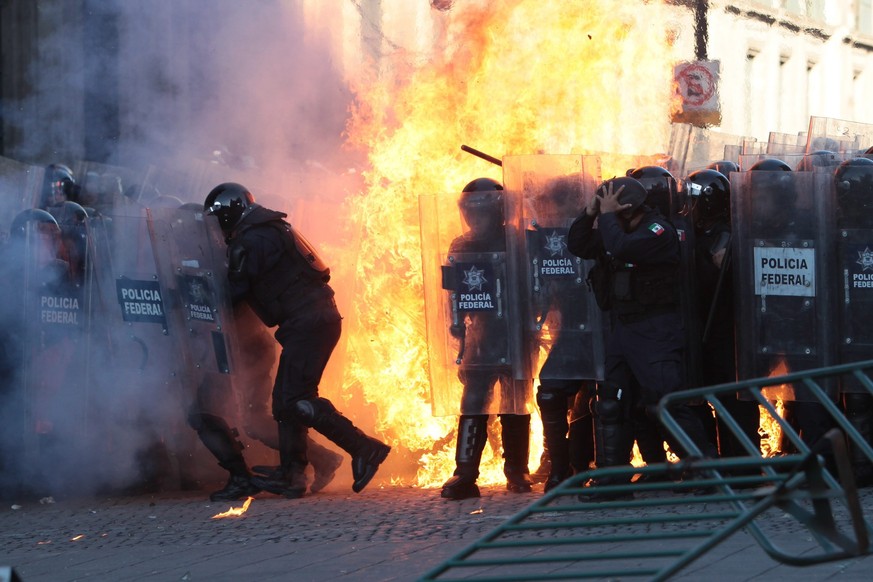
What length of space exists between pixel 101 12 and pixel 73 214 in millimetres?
7577

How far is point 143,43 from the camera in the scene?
15.0 m

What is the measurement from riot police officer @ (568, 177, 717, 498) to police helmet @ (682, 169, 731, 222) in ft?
2.25

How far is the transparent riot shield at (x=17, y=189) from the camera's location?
938 cm

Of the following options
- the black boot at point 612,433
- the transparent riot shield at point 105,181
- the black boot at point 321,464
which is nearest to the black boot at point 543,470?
the black boot at point 612,433

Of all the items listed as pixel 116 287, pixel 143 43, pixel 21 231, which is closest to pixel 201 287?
pixel 116 287

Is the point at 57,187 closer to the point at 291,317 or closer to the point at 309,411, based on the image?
the point at 291,317

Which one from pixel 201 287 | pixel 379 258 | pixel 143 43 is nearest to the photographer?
pixel 201 287

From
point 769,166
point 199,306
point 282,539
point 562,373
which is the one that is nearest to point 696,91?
point 769,166

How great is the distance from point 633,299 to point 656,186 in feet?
2.58

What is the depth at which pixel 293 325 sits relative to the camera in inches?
291

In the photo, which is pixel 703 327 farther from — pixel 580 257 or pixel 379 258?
pixel 379 258

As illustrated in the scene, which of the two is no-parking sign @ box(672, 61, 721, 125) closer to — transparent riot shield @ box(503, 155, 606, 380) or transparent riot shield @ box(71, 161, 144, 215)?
transparent riot shield @ box(71, 161, 144, 215)

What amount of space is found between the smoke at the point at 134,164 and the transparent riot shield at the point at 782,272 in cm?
271

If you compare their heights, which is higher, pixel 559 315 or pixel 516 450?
pixel 559 315
